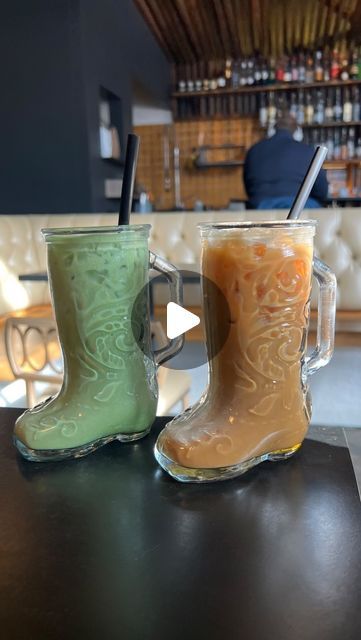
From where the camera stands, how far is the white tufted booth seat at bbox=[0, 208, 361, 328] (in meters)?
2.79

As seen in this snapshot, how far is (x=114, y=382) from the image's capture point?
1.72 feet

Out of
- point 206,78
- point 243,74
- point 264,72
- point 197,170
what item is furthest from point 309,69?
point 197,170

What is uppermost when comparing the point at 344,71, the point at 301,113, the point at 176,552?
the point at 344,71

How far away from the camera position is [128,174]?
19.8 inches

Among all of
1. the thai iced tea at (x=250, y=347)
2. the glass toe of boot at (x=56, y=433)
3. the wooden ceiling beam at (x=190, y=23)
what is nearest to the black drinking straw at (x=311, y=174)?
the thai iced tea at (x=250, y=347)

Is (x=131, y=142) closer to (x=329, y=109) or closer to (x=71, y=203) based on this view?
(x=71, y=203)

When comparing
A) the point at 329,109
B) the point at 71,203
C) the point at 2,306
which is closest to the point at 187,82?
the point at 329,109

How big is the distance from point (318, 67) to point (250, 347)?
254 inches

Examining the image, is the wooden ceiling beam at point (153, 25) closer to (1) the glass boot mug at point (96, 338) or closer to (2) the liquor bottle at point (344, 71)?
(2) the liquor bottle at point (344, 71)

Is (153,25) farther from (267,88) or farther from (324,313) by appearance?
(324,313)

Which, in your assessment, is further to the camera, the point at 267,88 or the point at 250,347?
the point at 267,88

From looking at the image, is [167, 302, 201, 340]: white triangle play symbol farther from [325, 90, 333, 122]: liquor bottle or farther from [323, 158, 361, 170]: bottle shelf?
[325, 90, 333, 122]: liquor bottle

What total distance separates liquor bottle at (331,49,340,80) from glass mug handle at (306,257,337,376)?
20.7 ft

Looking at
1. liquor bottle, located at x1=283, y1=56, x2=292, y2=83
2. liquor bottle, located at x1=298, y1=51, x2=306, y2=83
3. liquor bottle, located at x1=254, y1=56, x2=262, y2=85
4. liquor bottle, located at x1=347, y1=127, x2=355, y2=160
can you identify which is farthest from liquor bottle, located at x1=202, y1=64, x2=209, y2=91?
liquor bottle, located at x1=347, y1=127, x2=355, y2=160
